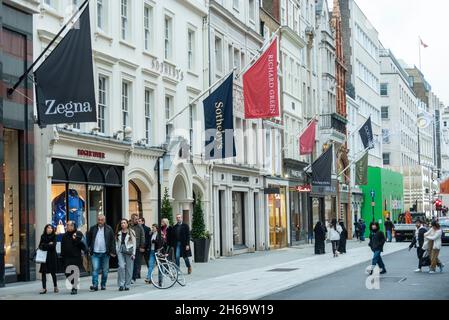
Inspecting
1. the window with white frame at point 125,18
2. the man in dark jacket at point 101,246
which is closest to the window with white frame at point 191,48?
the window with white frame at point 125,18

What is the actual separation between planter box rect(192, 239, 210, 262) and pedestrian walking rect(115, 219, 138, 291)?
12501 millimetres

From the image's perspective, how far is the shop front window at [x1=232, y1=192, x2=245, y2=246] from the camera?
44.6m

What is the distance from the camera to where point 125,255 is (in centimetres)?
Answer: 2269

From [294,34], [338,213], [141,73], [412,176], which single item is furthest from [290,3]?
[412,176]

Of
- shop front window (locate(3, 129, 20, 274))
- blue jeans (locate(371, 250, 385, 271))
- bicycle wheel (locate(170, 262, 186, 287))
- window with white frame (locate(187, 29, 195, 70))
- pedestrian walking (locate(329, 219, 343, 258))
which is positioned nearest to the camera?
bicycle wheel (locate(170, 262, 186, 287))

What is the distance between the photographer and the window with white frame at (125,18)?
31517 millimetres

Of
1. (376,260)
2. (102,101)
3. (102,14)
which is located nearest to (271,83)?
(102,14)

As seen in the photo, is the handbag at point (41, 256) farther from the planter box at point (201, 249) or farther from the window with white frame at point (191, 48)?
the window with white frame at point (191, 48)

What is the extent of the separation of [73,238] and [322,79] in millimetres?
46737

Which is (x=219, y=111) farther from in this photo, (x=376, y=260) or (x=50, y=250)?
(x=50, y=250)

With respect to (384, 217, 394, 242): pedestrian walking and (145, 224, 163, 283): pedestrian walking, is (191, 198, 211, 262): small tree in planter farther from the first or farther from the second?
(384, 217, 394, 242): pedestrian walking

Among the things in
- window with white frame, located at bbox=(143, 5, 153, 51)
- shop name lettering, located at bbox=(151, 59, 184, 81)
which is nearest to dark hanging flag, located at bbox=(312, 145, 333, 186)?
shop name lettering, located at bbox=(151, 59, 184, 81)

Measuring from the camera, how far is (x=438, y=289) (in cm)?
2134

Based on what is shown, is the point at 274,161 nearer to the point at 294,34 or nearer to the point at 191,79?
the point at 294,34
